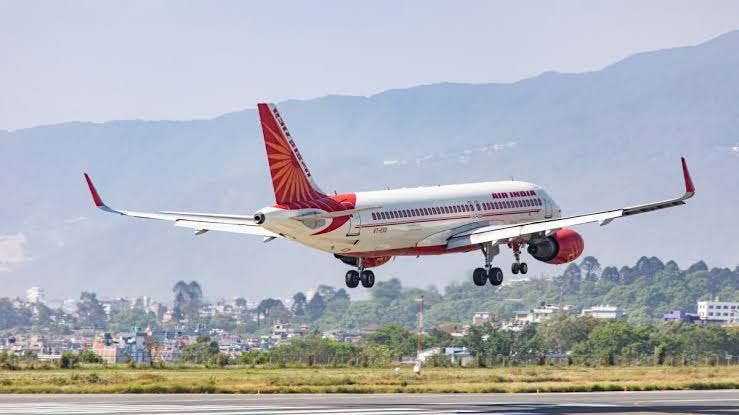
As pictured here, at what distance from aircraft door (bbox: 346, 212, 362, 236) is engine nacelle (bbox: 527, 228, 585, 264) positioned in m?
13.8

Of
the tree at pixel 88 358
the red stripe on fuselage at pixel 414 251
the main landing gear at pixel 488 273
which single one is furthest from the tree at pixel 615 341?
the red stripe on fuselage at pixel 414 251

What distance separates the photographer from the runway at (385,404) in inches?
2638

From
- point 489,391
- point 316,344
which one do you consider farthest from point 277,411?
point 316,344

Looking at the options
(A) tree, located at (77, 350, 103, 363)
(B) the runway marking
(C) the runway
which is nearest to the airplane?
(C) the runway

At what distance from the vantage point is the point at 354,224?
86.2 m

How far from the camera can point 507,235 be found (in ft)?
302

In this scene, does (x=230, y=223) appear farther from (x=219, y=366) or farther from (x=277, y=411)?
(x=219, y=366)

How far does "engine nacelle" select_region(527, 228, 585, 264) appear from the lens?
9569cm

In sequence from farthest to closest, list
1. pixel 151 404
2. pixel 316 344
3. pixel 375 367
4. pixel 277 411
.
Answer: pixel 316 344
pixel 375 367
pixel 151 404
pixel 277 411

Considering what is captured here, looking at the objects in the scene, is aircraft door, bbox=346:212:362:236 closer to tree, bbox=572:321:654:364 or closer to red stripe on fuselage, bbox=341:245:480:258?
red stripe on fuselage, bbox=341:245:480:258

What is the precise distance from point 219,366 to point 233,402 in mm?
52109

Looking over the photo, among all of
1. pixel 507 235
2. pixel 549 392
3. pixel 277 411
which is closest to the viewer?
pixel 277 411

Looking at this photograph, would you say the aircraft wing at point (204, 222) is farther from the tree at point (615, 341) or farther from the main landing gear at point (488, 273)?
the tree at point (615, 341)

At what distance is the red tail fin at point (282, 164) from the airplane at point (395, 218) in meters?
0.05
